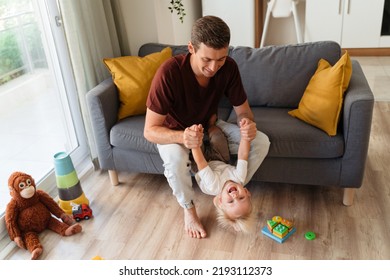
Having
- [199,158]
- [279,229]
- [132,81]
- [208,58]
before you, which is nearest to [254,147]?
[199,158]

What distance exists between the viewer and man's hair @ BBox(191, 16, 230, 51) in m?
1.63

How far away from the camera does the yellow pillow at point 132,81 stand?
234 cm

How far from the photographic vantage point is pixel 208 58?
5.53 feet

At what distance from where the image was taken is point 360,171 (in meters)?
1.96

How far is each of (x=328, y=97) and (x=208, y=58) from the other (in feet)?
2.33

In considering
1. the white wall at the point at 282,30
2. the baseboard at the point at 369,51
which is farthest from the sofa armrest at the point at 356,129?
the white wall at the point at 282,30

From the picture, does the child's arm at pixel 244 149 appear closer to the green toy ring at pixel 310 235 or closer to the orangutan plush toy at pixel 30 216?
the green toy ring at pixel 310 235

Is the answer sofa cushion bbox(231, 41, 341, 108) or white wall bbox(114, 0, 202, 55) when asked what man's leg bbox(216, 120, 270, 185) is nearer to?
sofa cushion bbox(231, 41, 341, 108)

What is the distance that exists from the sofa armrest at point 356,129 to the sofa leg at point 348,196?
0.20 feet

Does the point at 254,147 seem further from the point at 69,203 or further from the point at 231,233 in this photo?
the point at 69,203

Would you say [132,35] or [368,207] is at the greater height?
[132,35]

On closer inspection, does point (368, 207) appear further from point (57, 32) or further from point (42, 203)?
point (57, 32)

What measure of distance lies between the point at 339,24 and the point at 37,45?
3.22 m

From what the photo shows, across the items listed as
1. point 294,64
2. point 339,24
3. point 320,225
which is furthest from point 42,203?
point 339,24
